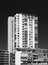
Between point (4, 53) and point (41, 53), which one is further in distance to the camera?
point (4, 53)

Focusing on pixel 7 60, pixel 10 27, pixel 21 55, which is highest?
pixel 10 27

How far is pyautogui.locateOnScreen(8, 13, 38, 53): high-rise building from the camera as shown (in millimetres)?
33531

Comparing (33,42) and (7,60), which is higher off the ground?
(33,42)

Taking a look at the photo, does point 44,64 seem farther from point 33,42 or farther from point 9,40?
point 9,40

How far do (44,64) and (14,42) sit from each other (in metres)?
11.4

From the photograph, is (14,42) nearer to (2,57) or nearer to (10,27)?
(10,27)

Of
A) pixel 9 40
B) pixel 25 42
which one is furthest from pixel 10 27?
pixel 25 42

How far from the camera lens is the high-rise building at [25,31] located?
3353 cm

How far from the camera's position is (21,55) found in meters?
25.5

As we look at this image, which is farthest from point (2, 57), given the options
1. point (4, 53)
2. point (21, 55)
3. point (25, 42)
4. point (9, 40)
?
point (21, 55)

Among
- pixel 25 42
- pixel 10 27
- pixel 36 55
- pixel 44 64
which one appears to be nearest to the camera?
pixel 44 64

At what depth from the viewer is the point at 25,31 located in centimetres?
3397

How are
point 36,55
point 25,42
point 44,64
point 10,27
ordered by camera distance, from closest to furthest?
point 44,64 < point 36,55 < point 25,42 < point 10,27

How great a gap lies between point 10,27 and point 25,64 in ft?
45.4
